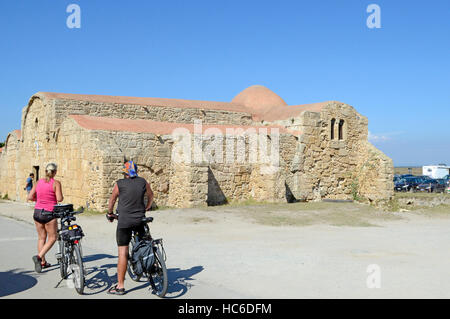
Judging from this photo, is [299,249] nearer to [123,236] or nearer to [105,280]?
[105,280]

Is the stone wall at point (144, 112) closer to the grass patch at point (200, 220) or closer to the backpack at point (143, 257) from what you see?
the grass patch at point (200, 220)

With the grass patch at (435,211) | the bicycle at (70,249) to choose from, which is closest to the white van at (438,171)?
the grass patch at (435,211)

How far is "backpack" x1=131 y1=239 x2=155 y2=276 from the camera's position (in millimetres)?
5125

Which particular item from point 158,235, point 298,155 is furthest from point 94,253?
point 298,155

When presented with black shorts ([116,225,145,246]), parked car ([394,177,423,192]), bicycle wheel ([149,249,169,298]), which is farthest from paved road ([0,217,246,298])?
parked car ([394,177,423,192])

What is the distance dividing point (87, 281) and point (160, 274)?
1260mm

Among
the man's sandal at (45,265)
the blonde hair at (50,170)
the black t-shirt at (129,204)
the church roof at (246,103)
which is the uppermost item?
the church roof at (246,103)

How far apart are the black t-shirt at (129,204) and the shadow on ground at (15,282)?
Answer: 1474 mm

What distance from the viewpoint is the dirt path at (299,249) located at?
5.48 metres

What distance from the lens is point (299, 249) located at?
8.28 m

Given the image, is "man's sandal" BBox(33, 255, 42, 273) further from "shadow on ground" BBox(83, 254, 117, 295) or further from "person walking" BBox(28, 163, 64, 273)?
"shadow on ground" BBox(83, 254, 117, 295)

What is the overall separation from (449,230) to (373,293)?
7871mm
